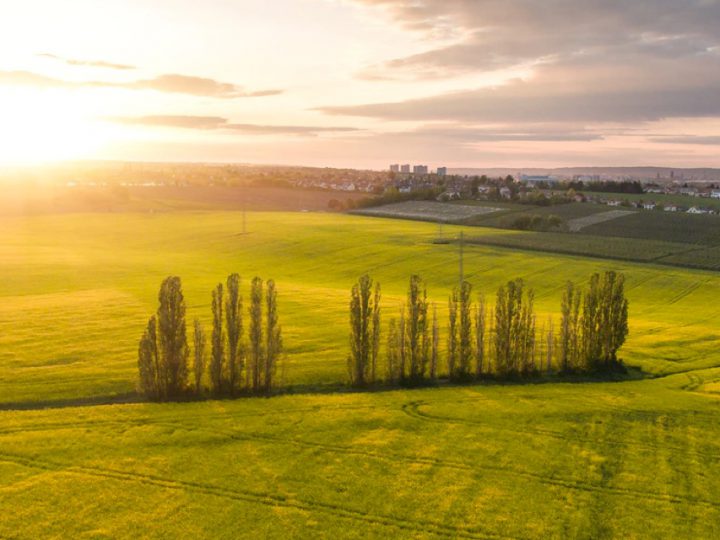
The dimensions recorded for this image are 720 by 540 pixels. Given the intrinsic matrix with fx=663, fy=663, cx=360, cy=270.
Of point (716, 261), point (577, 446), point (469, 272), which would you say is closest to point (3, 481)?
point (577, 446)

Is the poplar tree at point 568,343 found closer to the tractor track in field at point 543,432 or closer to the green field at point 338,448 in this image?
the green field at point 338,448

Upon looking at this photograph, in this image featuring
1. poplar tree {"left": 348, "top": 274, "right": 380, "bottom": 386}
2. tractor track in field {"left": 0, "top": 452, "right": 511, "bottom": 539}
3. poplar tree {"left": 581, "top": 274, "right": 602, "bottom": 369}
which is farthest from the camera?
poplar tree {"left": 581, "top": 274, "right": 602, "bottom": 369}

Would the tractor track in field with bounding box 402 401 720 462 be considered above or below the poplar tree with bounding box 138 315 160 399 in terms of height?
below

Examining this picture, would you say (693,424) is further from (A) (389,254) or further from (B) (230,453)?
(A) (389,254)

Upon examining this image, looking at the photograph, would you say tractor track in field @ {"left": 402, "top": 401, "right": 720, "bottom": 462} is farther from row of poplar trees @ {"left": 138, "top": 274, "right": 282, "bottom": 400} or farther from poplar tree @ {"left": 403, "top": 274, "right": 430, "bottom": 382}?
row of poplar trees @ {"left": 138, "top": 274, "right": 282, "bottom": 400}

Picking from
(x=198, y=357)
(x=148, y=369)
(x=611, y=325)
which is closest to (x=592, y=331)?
(x=611, y=325)

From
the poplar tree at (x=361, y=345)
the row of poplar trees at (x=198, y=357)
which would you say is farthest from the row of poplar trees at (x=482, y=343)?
the row of poplar trees at (x=198, y=357)

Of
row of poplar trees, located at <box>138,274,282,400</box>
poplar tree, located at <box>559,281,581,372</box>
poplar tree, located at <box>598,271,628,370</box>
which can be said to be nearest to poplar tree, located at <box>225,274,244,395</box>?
row of poplar trees, located at <box>138,274,282,400</box>
